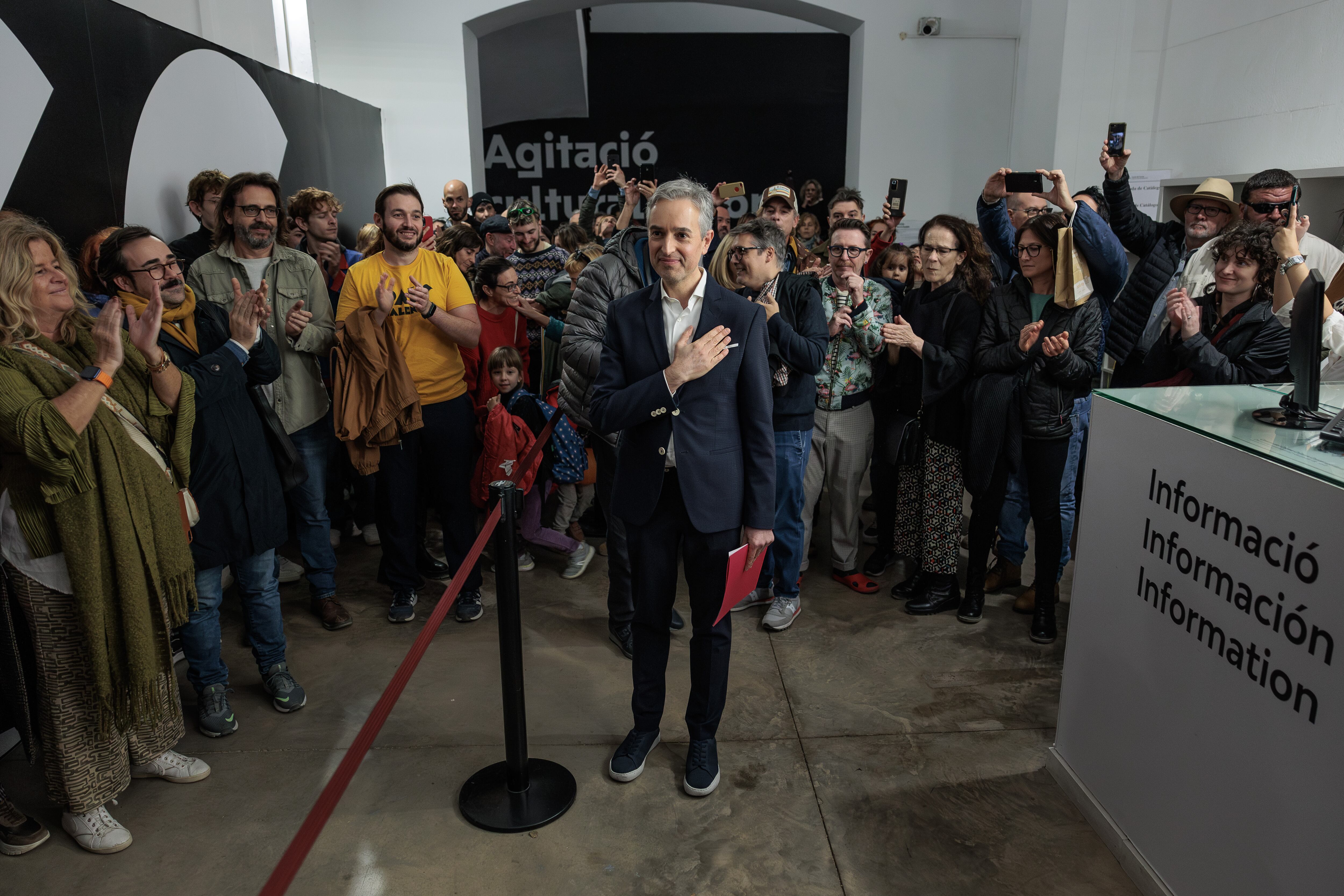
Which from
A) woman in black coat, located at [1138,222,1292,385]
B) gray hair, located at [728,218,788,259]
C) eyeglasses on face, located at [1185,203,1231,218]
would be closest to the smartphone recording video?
eyeglasses on face, located at [1185,203,1231,218]

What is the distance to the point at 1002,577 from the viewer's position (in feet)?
13.1

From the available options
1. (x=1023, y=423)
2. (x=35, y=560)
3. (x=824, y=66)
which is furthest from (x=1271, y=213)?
(x=824, y=66)

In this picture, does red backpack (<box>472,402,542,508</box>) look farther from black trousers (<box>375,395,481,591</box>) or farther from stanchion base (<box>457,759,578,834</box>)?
stanchion base (<box>457,759,578,834</box>)

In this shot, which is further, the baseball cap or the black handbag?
the baseball cap

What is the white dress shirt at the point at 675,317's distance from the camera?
234cm

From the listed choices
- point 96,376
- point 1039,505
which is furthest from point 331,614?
point 1039,505

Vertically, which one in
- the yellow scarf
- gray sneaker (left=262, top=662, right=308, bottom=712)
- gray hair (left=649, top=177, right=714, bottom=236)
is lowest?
gray sneaker (left=262, top=662, right=308, bottom=712)

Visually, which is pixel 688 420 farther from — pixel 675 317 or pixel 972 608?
pixel 972 608

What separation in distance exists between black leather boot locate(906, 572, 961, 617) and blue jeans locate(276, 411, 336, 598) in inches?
98.4

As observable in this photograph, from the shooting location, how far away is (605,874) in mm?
2273

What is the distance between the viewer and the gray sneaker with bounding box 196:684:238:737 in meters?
2.88

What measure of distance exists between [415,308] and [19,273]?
58.3 inches

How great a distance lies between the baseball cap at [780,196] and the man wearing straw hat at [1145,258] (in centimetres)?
167

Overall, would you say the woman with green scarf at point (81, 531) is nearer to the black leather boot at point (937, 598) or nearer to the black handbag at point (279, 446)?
the black handbag at point (279, 446)
